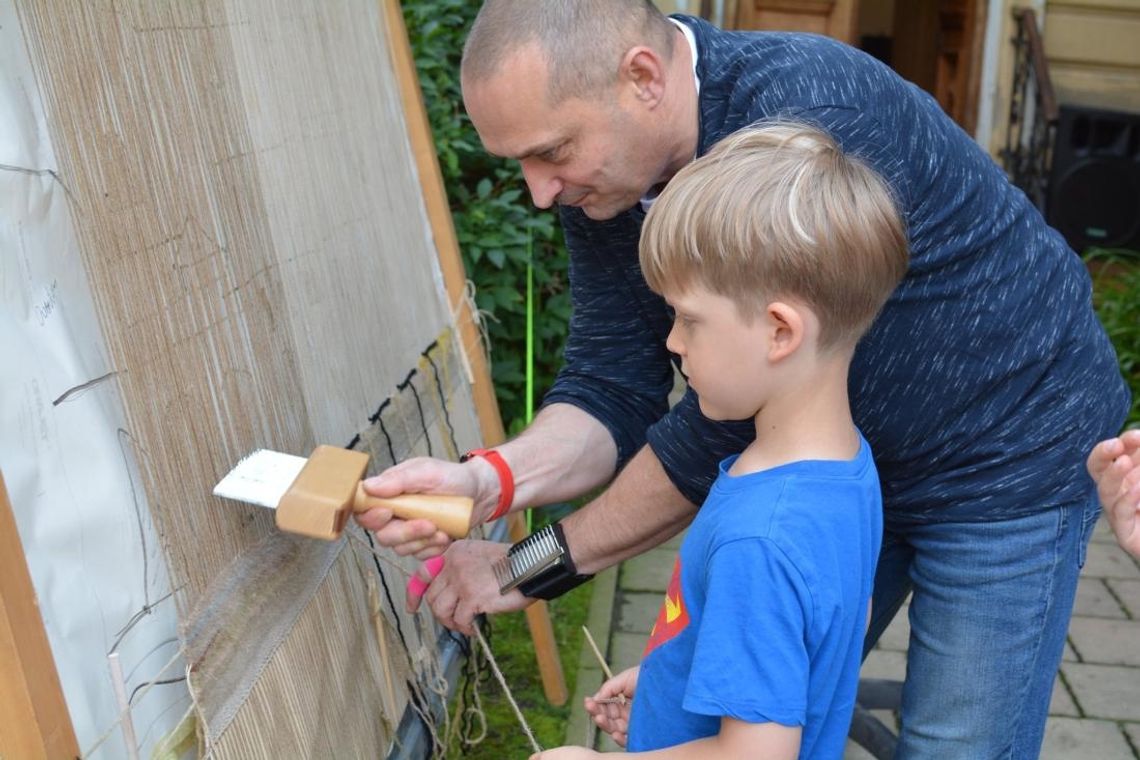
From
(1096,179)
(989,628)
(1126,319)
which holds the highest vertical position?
(989,628)

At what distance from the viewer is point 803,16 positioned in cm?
687

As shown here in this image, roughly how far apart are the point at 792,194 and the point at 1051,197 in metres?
6.05

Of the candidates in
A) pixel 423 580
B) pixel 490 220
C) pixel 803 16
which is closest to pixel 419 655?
pixel 423 580

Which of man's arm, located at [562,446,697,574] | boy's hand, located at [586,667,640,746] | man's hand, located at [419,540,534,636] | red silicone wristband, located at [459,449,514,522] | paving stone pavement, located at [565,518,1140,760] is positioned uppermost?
red silicone wristband, located at [459,449,514,522]

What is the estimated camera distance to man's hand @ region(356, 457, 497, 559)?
1.67 metres

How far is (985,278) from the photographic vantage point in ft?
5.79

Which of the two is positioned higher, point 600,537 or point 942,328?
point 942,328

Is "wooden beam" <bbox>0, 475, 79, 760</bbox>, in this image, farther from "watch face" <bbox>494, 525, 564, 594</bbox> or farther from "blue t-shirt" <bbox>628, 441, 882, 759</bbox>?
"watch face" <bbox>494, 525, 564, 594</bbox>

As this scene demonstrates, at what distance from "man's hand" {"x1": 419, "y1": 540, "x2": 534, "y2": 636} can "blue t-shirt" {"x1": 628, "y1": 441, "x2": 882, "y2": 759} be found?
0.54m

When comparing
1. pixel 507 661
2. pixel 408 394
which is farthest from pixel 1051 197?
pixel 408 394

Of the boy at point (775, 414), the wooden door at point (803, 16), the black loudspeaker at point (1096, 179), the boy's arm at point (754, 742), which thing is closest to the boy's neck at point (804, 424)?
the boy at point (775, 414)

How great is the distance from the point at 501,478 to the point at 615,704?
0.40 metres

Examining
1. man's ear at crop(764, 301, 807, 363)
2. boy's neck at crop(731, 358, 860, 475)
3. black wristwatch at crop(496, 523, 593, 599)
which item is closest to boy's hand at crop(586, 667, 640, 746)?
black wristwatch at crop(496, 523, 593, 599)

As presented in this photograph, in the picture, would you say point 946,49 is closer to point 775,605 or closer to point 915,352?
point 915,352
